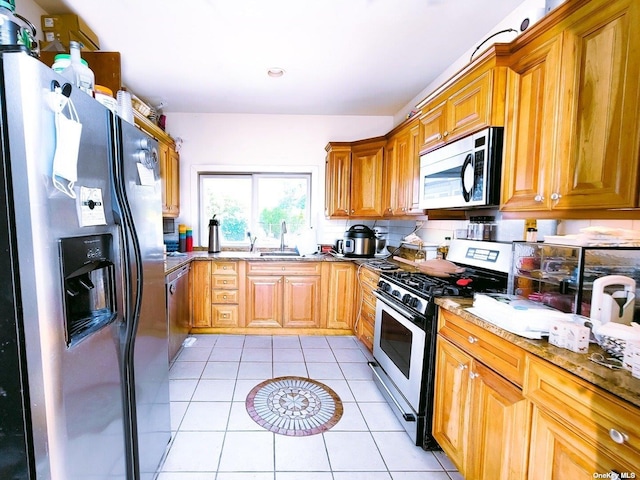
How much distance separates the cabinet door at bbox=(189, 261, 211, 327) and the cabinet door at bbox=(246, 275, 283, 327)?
43cm

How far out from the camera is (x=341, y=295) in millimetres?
3396

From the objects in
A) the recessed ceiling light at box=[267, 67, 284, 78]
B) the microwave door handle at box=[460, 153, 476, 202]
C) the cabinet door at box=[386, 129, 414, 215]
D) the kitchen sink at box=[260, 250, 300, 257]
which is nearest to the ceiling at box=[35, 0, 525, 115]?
the recessed ceiling light at box=[267, 67, 284, 78]

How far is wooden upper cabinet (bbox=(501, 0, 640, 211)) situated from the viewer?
1.06 m

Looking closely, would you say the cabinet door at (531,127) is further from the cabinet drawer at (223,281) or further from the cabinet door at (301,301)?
the cabinet drawer at (223,281)

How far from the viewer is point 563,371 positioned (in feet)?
3.20

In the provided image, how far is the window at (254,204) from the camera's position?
385 centimetres

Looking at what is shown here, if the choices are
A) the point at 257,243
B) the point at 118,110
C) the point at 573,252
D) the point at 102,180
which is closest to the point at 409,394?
the point at 573,252

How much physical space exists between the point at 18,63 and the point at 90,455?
1.16 meters

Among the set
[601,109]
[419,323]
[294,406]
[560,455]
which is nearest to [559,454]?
[560,455]

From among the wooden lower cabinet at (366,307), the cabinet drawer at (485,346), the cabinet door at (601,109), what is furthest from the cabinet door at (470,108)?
the wooden lower cabinet at (366,307)

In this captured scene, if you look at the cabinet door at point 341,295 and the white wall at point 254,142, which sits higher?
the white wall at point 254,142

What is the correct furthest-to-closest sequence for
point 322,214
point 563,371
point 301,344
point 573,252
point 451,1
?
point 322,214 → point 301,344 → point 451,1 → point 573,252 → point 563,371

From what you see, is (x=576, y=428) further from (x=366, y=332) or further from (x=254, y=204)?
(x=254, y=204)

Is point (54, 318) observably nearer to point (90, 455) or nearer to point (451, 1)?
point (90, 455)
